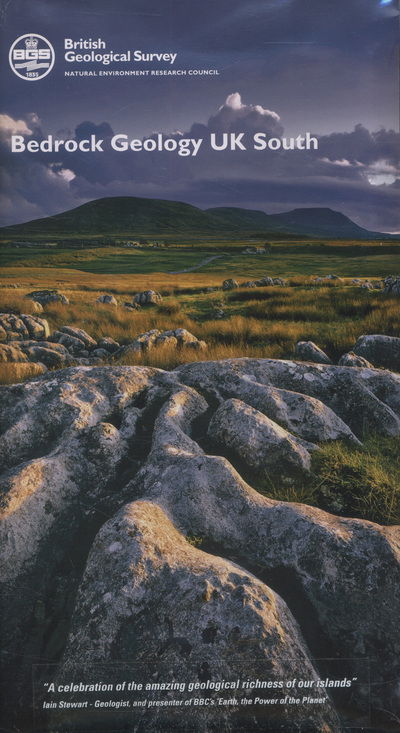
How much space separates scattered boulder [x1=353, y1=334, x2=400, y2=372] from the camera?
807 cm

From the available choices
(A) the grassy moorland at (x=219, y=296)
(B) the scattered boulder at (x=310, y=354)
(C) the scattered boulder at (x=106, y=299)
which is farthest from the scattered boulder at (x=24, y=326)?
(B) the scattered boulder at (x=310, y=354)

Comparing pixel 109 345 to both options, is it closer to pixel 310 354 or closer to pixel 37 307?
pixel 37 307

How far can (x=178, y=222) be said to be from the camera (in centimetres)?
1181

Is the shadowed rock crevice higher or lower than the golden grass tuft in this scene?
lower

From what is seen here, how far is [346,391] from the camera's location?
5953mm

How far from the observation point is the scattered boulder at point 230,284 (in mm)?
11762

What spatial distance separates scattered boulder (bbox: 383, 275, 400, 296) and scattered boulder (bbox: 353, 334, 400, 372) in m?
4.55

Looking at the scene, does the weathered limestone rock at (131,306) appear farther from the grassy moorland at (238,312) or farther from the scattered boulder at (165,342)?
the scattered boulder at (165,342)

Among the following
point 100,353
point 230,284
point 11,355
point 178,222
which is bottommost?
point 100,353

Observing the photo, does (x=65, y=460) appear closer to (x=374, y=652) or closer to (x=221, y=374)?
(x=221, y=374)

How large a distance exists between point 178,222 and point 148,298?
9.24 feet

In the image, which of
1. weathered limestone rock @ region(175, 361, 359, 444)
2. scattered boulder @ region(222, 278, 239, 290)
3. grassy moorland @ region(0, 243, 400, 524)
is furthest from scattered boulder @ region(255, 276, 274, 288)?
weathered limestone rock @ region(175, 361, 359, 444)

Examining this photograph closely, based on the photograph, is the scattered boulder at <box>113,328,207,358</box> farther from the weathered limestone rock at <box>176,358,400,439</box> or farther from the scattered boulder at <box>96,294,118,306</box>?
the scattered boulder at <box>96,294,118,306</box>

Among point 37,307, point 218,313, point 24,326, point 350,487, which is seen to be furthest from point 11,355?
point 350,487
